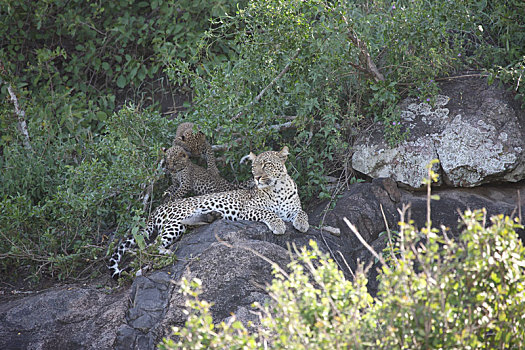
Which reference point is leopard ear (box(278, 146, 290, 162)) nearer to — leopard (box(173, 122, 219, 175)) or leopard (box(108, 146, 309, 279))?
leopard (box(108, 146, 309, 279))

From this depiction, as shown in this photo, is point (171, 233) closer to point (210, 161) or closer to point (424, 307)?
point (210, 161)

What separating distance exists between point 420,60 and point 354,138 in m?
1.36

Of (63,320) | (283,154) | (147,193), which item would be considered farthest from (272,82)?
(63,320)

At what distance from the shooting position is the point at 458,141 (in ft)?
25.8

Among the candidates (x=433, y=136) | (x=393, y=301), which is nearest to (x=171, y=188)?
(x=433, y=136)

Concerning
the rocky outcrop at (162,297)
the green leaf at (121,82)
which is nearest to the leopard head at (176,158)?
the rocky outcrop at (162,297)

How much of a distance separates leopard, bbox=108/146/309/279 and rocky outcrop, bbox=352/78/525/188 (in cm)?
113

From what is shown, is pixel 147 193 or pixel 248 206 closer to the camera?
pixel 248 206

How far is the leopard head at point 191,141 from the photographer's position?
28.2 ft

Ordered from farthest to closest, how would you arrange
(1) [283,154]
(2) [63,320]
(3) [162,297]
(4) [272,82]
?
(4) [272,82] → (1) [283,154] → (2) [63,320] → (3) [162,297]

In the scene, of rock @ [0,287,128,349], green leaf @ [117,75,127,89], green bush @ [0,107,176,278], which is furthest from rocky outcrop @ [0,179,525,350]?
green leaf @ [117,75,127,89]

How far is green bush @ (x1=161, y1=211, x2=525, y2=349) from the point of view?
3.77m

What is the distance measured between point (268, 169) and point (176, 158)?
1499mm

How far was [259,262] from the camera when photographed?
21.4 ft
